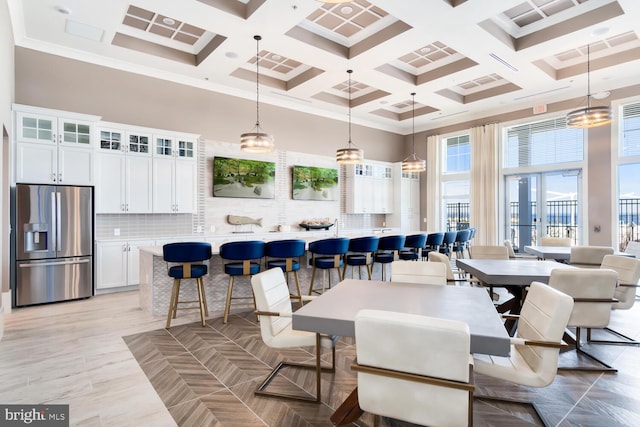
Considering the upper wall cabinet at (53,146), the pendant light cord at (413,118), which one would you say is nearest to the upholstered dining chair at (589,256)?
the pendant light cord at (413,118)

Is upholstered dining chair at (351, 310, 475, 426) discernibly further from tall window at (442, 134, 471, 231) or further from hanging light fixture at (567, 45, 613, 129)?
tall window at (442, 134, 471, 231)

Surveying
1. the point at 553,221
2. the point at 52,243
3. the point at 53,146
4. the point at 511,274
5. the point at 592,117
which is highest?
the point at 592,117

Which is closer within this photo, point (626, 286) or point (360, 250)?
point (626, 286)

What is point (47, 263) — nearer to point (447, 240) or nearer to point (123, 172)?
point (123, 172)

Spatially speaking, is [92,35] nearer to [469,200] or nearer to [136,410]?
[136,410]

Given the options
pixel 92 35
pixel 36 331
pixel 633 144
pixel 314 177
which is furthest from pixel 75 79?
pixel 633 144

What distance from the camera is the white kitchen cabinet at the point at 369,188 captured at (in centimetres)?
913

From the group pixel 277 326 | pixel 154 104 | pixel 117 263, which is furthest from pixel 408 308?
pixel 154 104

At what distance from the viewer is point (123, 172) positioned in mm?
5734

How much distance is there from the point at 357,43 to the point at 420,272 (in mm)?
4203

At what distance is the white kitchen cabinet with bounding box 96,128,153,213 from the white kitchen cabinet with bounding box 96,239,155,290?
0.54 metres

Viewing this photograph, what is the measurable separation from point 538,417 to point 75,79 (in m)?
7.09

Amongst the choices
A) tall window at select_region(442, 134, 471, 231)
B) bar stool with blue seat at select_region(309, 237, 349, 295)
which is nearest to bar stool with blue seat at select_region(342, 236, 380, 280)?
bar stool with blue seat at select_region(309, 237, 349, 295)

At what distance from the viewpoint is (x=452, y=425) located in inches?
56.7
